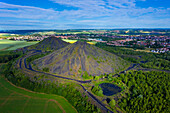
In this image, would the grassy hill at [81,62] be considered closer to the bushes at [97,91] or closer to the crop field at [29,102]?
the bushes at [97,91]

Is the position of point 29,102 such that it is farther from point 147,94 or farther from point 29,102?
point 147,94

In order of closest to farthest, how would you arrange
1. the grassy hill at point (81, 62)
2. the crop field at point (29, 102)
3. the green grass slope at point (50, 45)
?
1. the crop field at point (29, 102)
2. the grassy hill at point (81, 62)
3. the green grass slope at point (50, 45)

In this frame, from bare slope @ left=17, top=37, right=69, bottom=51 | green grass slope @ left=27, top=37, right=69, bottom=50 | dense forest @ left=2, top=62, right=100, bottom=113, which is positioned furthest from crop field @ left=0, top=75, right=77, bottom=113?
green grass slope @ left=27, top=37, right=69, bottom=50

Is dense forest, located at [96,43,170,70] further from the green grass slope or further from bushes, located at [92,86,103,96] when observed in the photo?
the green grass slope

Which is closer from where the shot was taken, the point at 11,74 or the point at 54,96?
the point at 54,96

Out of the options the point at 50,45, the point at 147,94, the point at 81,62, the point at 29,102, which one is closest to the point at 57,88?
the point at 29,102

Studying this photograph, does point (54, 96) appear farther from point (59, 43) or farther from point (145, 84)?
point (59, 43)

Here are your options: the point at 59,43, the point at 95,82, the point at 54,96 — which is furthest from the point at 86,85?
the point at 59,43

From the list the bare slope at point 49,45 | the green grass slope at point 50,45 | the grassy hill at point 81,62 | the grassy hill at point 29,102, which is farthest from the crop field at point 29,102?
the green grass slope at point 50,45
